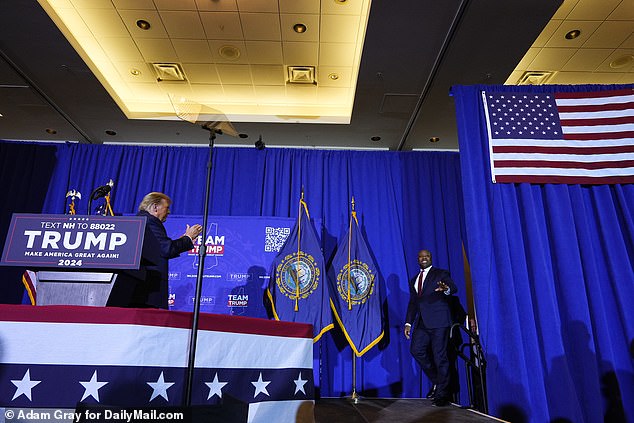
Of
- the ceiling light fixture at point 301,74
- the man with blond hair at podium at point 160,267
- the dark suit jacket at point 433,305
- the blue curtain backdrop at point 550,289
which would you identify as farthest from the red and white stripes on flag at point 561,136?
the man with blond hair at podium at point 160,267

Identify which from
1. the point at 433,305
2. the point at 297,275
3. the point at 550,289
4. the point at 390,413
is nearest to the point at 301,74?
the point at 297,275

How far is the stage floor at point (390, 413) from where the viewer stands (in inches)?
125

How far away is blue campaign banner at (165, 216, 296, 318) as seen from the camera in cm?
510

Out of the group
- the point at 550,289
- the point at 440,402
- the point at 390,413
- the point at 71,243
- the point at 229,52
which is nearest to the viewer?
the point at 71,243

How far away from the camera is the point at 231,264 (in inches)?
208

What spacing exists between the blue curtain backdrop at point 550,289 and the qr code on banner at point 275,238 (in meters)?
2.37

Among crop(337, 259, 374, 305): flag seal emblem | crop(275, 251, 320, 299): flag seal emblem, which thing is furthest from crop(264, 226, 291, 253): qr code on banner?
crop(337, 259, 374, 305): flag seal emblem

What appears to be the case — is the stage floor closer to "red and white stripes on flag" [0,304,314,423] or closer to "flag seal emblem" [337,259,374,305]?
"flag seal emblem" [337,259,374,305]

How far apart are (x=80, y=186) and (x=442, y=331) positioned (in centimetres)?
540

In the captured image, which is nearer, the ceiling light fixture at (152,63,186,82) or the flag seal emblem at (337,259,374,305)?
the flag seal emblem at (337,259,374,305)

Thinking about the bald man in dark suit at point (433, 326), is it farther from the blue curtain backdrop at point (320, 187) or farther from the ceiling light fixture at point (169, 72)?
the ceiling light fixture at point (169, 72)

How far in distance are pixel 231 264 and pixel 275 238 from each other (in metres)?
0.66

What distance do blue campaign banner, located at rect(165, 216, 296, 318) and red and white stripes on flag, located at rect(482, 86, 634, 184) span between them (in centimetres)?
277

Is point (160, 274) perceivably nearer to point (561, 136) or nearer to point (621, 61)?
point (561, 136)
